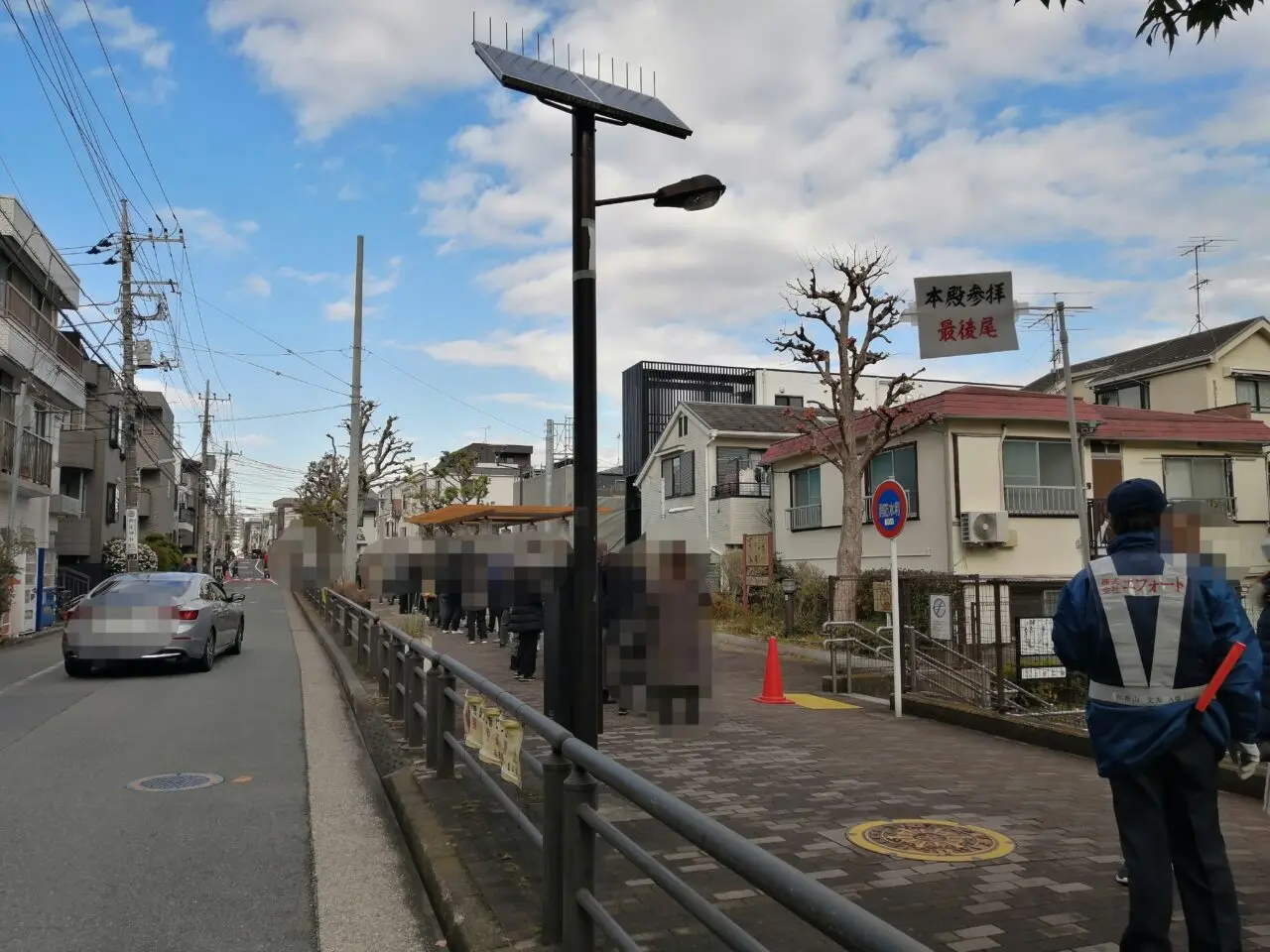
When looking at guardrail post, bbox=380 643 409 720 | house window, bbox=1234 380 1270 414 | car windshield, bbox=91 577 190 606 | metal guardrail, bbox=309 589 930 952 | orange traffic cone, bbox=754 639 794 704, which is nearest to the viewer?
metal guardrail, bbox=309 589 930 952

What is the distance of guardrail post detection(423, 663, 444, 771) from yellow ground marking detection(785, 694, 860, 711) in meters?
5.37

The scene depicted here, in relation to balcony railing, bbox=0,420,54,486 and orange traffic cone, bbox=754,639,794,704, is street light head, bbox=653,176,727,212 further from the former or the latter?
balcony railing, bbox=0,420,54,486

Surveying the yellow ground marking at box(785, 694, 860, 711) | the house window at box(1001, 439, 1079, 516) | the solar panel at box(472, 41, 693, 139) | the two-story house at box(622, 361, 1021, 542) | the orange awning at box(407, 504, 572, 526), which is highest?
the two-story house at box(622, 361, 1021, 542)

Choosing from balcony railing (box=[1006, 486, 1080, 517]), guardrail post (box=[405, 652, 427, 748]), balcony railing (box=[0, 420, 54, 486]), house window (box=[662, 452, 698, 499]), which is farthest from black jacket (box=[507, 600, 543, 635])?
house window (box=[662, 452, 698, 499])

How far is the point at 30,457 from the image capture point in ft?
77.8

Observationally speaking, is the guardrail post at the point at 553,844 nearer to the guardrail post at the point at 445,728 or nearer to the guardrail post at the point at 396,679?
the guardrail post at the point at 445,728

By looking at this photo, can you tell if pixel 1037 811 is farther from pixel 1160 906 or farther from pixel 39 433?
pixel 39 433

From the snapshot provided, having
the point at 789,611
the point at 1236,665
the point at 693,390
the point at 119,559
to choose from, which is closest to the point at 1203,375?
the point at 789,611

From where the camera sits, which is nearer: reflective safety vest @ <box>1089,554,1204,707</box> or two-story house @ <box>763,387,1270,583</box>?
reflective safety vest @ <box>1089,554,1204,707</box>

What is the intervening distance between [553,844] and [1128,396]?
35.1 m

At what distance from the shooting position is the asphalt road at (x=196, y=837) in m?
4.18

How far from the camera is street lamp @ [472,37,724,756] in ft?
16.3

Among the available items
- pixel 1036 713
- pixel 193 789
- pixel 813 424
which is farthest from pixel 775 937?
pixel 813 424

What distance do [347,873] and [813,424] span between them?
17.6 m
